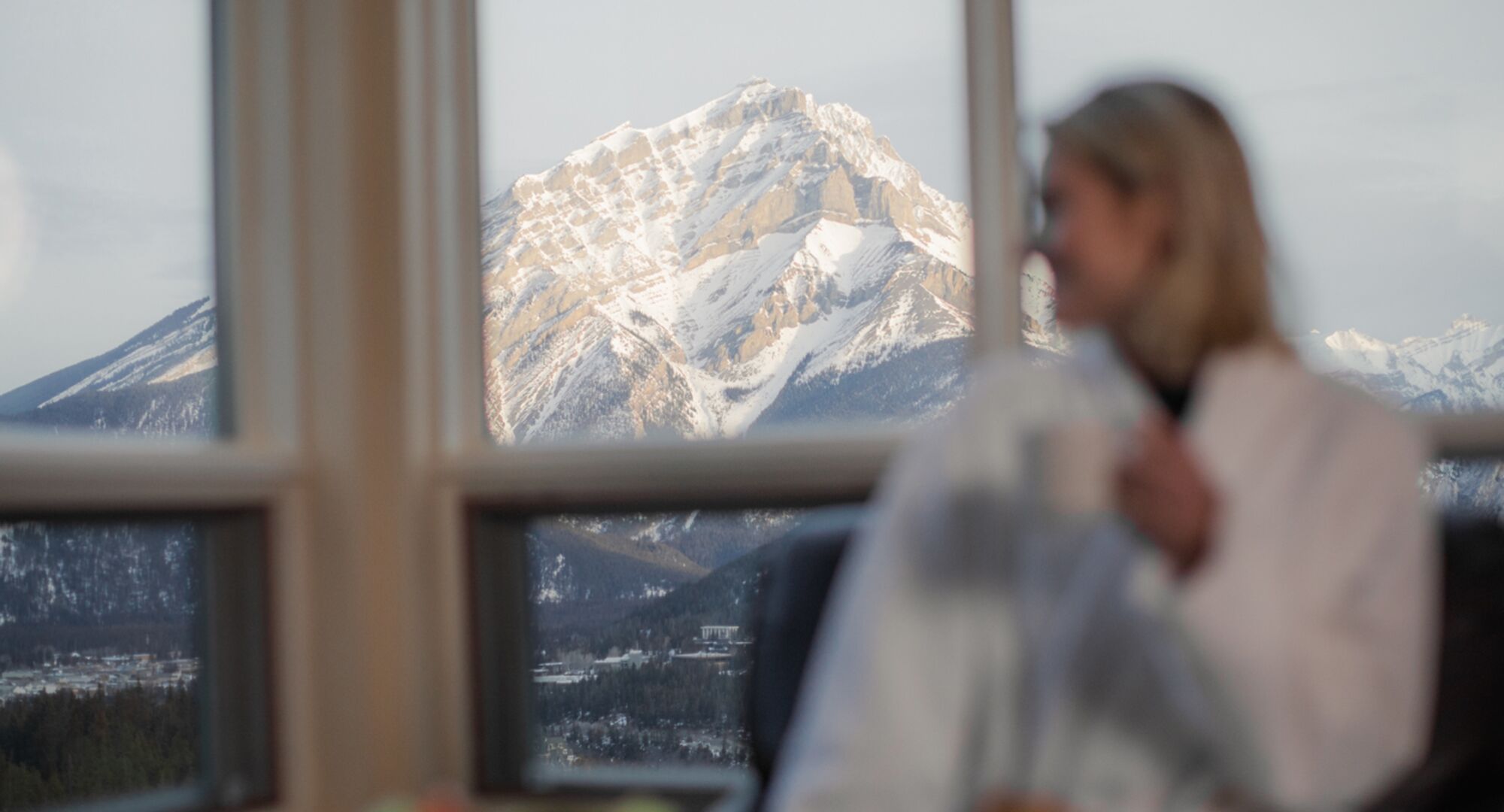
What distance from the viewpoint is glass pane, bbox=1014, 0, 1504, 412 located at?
1995mm

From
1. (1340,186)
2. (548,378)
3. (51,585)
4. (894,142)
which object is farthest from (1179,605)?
(51,585)

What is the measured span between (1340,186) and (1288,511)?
111 centimetres

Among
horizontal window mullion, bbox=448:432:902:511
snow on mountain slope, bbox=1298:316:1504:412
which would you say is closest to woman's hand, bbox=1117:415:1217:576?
snow on mountain slope, bbox=1298:316:1504:412

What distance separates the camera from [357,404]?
7.95 ft

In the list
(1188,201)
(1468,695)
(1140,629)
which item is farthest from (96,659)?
(1468,695)

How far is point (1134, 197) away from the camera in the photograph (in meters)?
1.18

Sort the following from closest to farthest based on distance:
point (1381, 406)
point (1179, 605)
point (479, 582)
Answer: point (1179, 605) → point (1381, 406) → point (479, 582)

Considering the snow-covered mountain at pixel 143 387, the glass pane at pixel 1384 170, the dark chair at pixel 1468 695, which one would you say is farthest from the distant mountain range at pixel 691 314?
the dark chair at pixel 1468 695

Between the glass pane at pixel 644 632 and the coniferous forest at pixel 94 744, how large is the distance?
62cm

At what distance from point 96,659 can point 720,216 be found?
1.30 metres

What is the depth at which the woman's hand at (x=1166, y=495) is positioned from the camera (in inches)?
42.1

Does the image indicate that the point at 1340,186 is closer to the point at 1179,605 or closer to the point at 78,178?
the point at 1179,605

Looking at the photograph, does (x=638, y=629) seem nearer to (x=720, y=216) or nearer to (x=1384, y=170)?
(x=720, y=216)

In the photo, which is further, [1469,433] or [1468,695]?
[1469,433]
